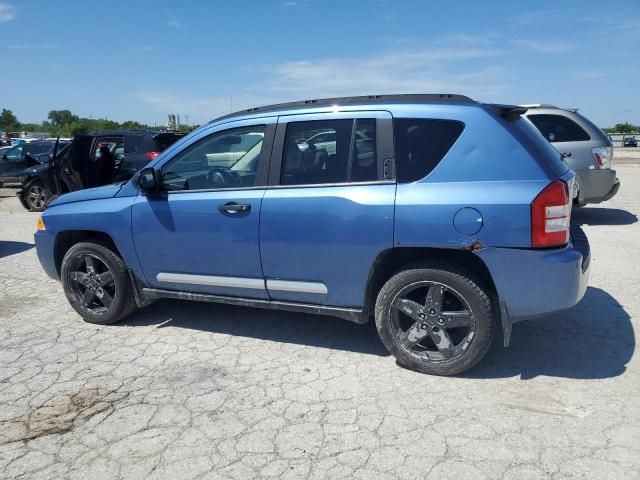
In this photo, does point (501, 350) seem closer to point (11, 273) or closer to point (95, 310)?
point (95, 310)

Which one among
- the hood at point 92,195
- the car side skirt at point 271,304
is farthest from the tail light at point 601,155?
the hood at point 92,195

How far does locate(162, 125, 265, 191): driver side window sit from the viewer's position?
3.96 metres

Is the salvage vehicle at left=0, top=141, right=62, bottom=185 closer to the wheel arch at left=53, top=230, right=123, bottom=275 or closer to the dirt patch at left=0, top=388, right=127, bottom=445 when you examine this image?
the wheel arch at left=53, top=230, right=123, bottom=275

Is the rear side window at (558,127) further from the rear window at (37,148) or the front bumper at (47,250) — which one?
the rear window at (37,148)

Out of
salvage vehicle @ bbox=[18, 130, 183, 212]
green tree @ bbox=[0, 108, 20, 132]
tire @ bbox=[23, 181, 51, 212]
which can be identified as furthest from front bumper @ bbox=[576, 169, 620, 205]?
green tree @ bbox=[0, 108, 20, 132]

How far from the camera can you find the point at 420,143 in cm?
343

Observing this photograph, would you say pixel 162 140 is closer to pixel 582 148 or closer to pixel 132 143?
pixel 132 143

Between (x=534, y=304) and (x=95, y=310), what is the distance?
3.70m

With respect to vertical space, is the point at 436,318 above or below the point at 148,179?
below

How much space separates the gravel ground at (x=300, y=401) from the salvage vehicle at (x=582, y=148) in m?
4.01

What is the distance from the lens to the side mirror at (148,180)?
4.08 metres

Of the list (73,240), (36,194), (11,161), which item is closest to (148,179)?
(73,240)

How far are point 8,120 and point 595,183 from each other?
365 ft

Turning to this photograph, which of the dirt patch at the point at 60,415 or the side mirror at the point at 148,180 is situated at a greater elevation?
the side mirror at the point at 148,180
